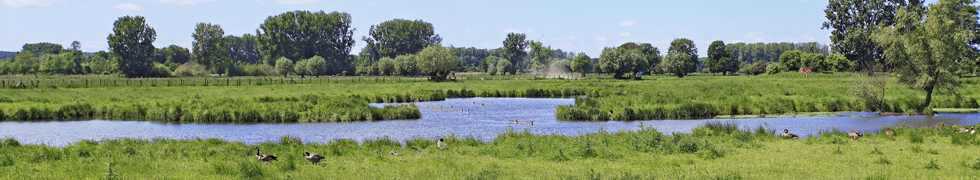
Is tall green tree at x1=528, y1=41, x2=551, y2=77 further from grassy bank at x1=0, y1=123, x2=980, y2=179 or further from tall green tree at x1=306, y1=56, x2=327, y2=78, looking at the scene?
grassy bank at x1=0, y1=123, x2=980, y2=179

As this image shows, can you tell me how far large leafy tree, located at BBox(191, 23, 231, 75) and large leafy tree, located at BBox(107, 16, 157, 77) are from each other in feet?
60.3

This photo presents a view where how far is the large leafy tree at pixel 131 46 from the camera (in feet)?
378

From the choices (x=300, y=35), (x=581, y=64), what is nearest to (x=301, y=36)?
(x=300, y=35)

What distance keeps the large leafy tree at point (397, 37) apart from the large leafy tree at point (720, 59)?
71392mm

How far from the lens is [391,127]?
29.9 metres

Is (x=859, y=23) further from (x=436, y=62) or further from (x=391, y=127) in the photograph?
(x=391, y=127)

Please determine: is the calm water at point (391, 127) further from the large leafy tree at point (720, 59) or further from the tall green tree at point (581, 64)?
the large leafy tree at point (720, 59)

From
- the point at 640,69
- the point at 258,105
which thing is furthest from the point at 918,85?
the point at 640,69

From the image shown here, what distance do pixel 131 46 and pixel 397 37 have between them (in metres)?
59.0

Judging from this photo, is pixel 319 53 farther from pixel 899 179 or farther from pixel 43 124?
pixel 899 179

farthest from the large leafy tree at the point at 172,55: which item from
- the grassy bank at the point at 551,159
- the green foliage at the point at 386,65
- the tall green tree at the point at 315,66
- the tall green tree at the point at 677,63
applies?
the grassy bank at the point at 551,159

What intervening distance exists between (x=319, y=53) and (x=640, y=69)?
238ft

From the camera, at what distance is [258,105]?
3575cm

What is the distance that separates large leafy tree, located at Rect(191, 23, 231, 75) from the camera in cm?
13662
